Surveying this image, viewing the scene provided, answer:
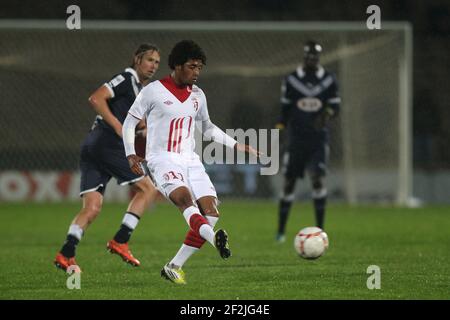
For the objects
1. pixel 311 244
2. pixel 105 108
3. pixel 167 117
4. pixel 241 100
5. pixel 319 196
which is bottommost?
pixel 311 244

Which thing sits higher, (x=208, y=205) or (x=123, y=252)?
(x=208, y=205)

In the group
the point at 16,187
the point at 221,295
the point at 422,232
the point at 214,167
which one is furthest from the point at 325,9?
the point at 221,295

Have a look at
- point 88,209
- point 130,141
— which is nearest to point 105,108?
point 88,209

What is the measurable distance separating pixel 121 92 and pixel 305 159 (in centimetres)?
398

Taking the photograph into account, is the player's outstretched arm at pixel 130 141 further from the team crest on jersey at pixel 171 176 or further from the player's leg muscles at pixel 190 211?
the player's leg muscles at pixel 190 211

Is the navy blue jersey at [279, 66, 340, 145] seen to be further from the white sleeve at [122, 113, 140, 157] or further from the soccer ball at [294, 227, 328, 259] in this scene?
the white sleeve at [122, 113, 140, 157]

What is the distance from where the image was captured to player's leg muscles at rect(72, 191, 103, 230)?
8711 mm

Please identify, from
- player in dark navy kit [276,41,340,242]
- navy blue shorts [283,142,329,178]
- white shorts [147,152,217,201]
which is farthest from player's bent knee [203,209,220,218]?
navy blue shorts [283,142,329,178]

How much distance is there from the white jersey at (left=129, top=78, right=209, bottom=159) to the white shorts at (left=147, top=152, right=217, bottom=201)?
6cm

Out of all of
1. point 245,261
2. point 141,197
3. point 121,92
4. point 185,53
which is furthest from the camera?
point 245,261

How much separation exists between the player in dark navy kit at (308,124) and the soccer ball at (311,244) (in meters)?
3.78

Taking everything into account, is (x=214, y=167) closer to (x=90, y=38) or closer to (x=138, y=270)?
(x=90, y=38)

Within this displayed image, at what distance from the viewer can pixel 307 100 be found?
1234 cm

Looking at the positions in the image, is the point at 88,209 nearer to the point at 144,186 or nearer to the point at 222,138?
the point at 144,186
